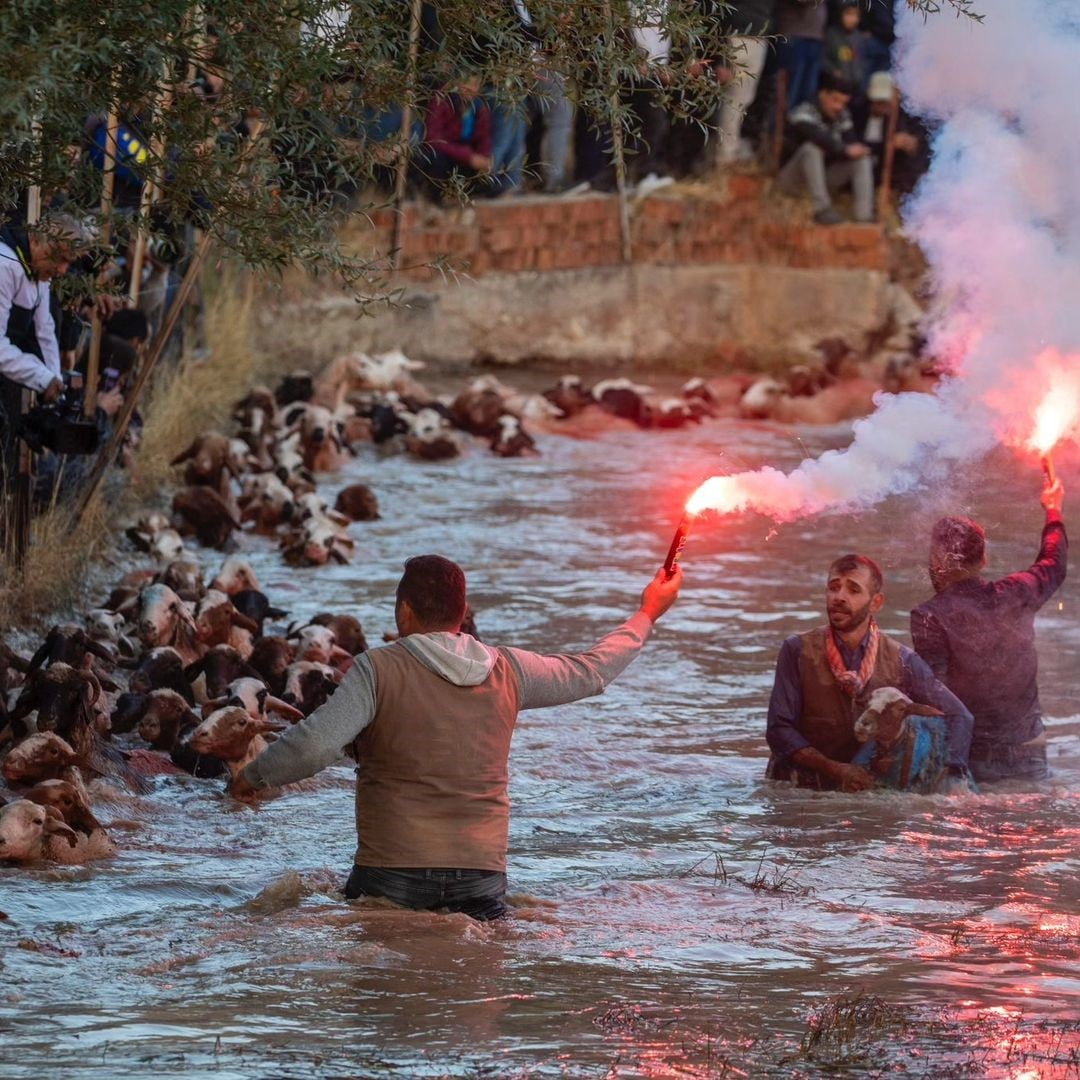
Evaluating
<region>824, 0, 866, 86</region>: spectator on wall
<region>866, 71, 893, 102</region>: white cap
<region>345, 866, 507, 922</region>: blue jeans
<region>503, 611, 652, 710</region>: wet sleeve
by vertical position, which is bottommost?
<region>345, 866, 507, 922</region>: blue jeans

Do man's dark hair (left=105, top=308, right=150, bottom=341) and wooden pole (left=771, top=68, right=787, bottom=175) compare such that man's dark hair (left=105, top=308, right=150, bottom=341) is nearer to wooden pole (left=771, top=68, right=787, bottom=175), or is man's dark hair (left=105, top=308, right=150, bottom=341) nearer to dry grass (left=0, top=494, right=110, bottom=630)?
dry grass (left=0, top=494, right=110, bottom=630)

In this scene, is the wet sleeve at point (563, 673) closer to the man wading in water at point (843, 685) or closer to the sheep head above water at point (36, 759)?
the man wading in water at point (843, 685)

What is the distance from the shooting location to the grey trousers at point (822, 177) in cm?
2377

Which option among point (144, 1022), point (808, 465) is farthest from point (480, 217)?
point (144, 1022)

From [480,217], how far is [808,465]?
50.2 feet

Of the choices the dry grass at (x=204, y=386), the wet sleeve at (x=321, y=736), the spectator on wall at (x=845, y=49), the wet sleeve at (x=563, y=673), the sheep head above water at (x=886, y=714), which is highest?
the spectator on wall at (x=845, y=49)

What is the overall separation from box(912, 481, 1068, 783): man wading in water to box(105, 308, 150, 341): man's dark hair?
6374 millimetres

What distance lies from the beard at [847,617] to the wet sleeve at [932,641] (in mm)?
443

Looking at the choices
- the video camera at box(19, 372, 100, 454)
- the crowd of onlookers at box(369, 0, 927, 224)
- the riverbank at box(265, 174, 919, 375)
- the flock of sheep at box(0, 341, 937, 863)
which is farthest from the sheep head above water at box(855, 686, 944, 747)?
the riverbank at box(265, 174, 919, 375)

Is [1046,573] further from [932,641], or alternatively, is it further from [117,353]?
[117,353]

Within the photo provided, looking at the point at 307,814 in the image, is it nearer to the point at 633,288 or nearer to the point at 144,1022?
the point at 144,1022

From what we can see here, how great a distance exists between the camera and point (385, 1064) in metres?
5.38

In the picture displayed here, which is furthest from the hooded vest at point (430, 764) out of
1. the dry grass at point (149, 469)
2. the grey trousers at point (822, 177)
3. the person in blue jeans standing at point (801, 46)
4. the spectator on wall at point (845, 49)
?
the grey trousers at point (822, 177)

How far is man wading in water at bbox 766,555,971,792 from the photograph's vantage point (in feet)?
28.5
